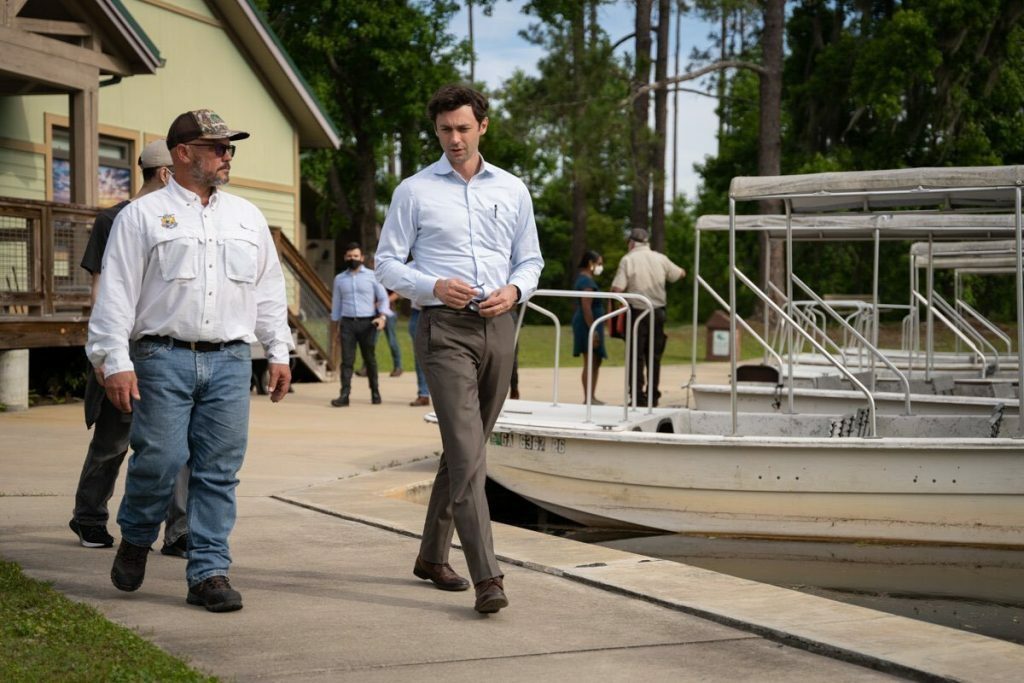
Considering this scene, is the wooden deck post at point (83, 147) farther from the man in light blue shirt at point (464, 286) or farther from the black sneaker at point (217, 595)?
the black sneaker at point (217, 595)

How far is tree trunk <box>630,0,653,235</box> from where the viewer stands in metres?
34.5

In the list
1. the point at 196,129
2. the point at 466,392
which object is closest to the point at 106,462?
the point at 196,129

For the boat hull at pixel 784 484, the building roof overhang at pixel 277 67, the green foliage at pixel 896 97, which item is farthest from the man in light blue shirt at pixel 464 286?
the green foliage at pixel 896 97

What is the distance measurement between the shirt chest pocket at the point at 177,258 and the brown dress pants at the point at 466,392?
948 mm

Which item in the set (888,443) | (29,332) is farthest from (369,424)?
(888,443)

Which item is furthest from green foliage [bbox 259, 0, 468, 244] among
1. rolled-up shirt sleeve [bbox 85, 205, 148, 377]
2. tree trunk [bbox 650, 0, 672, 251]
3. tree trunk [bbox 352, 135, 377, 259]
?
rolled-up shirt sleeve [bbox 85, 205, 148, 377]

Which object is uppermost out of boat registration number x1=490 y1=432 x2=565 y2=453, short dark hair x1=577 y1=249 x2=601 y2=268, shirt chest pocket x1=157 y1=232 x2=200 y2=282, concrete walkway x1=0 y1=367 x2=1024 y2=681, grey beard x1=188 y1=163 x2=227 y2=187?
grey beard x1=188 y1=163 x2=227 y2=187

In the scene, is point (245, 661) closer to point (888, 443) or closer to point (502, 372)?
point (502, 372)

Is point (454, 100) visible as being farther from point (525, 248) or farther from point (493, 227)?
point (525, 248)

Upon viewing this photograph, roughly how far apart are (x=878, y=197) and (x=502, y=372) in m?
5.78

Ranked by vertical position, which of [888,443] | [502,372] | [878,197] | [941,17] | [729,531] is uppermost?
[941,17]

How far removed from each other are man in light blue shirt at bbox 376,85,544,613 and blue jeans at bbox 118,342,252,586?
0.79 m

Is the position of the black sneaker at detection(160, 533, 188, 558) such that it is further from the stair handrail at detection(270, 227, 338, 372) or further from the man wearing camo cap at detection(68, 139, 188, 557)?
the stair handrail at detection(270, 227, 338, 372)

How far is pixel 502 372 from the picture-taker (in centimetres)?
593
